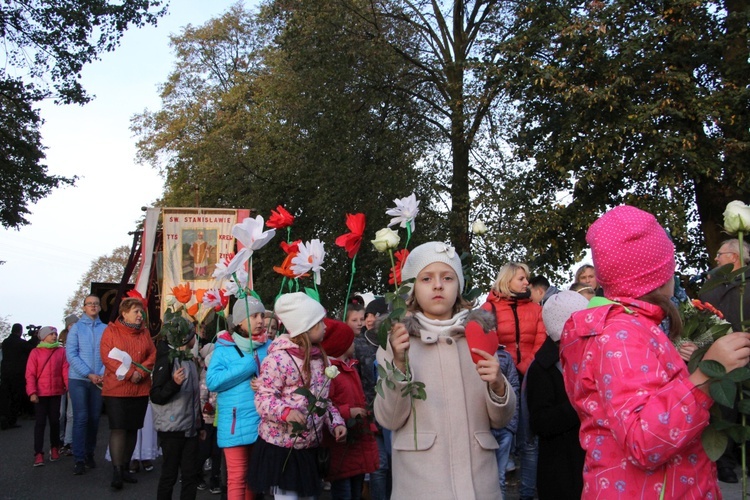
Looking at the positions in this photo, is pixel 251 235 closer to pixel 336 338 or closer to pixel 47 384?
pixel 336 338

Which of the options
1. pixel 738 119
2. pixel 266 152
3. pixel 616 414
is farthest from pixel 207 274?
pixel 616 414

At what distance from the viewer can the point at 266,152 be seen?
922 inches

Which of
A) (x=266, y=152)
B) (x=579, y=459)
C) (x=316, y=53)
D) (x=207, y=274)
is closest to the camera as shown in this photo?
(x=579, y=459)

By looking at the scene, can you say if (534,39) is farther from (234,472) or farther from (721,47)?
(234,472)

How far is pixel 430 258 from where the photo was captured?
396cm

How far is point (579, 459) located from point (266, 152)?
1954 centimetres

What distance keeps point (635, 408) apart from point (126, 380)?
767cm

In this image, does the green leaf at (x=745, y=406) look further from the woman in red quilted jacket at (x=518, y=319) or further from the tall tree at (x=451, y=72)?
the tall tree at (x=451, y=72)

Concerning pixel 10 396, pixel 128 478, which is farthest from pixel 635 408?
pixel 10 396

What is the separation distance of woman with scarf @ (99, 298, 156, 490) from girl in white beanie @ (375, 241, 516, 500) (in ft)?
18.9

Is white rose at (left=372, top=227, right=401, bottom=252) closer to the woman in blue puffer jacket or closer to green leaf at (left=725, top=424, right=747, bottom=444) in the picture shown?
green leaf at (left=725, top=424, right=747, bottom=444)

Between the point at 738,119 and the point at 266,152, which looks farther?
the point at 266,152

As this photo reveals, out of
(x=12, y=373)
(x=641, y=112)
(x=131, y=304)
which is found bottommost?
(x=12, y=373)

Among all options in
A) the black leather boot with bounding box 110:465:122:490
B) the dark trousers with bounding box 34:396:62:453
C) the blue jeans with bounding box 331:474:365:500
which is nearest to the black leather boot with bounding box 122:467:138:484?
the black leather boot with bounding box 110:465:122:490
